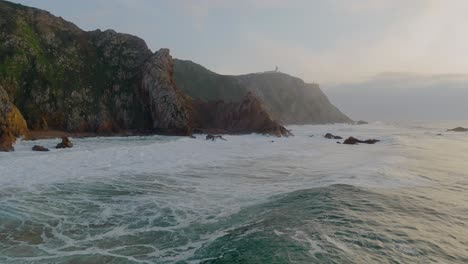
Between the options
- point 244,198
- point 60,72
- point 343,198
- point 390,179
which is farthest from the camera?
point 60,72

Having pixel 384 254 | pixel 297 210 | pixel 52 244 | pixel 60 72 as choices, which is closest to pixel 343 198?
pixel 297 210

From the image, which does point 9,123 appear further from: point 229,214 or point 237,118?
point 237,118

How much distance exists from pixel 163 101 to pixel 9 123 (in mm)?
28495

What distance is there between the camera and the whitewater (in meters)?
11.1

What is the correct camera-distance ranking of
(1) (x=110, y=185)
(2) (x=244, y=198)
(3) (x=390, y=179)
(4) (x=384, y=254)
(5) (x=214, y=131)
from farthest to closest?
(5) (x=214, y=131) → (3) (x=390, y=179) → (1) (x=110, y=185) → (2) (x=244, y=198) → (4) (x=384, y=254)

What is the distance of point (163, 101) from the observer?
2682 inches

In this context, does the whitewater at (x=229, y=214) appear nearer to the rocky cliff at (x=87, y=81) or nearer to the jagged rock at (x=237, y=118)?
the rocky cliff at (x=87, y=81)

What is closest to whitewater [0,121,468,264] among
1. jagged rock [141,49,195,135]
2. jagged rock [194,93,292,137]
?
jagged rock [141,49,195,135]

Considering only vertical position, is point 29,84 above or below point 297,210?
above

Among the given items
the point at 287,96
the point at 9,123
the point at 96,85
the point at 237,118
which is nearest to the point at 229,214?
the point at 9,123

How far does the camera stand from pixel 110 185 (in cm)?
2167

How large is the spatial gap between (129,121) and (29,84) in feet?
57.2

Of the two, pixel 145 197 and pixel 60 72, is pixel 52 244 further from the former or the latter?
pixel 60 72

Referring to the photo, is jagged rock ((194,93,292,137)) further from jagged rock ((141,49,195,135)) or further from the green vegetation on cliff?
the green vegetation on cliff
